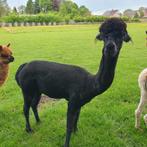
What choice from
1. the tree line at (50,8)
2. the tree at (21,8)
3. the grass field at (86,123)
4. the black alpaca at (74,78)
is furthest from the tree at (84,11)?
the black alpaca at (74,78)

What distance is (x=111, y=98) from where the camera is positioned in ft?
26.9

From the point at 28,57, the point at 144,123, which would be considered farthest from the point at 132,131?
the point at 28,57

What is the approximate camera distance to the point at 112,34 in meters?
4.51

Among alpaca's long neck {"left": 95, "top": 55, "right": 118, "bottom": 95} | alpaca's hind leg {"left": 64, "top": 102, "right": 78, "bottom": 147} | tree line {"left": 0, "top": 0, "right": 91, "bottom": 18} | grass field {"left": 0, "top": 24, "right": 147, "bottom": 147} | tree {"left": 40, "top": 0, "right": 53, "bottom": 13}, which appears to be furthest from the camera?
tree {"left": 40, "top": 0, "right": 53, "bottom": 13}

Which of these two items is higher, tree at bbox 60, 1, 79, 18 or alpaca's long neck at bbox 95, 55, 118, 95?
alpaca's long neck at bbox 95, 55, 118, 95

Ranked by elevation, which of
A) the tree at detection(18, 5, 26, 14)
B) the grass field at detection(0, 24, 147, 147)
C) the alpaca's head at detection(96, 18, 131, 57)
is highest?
the alpaca's head at detection(96, 18, 131, 57)

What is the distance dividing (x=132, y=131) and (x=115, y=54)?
2.12 m

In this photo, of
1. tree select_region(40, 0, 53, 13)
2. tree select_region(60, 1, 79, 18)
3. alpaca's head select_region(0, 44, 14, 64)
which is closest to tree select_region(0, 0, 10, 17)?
tree select_region(40, 0, 53, 13)

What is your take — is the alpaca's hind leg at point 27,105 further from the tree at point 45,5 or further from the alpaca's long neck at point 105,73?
the tree at point 45,5

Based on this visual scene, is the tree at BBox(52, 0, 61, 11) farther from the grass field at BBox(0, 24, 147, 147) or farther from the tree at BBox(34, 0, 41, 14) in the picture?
the grass field at BBox(0, 24, 147, 147)

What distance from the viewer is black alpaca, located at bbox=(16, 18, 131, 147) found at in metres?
4.53

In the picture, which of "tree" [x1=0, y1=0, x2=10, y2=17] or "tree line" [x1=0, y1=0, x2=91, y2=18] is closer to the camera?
"tree" [x1=0, y1=0, x2=10, y2=17]

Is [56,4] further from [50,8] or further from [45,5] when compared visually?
[45,5]

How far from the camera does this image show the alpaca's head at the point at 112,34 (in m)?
4.48
